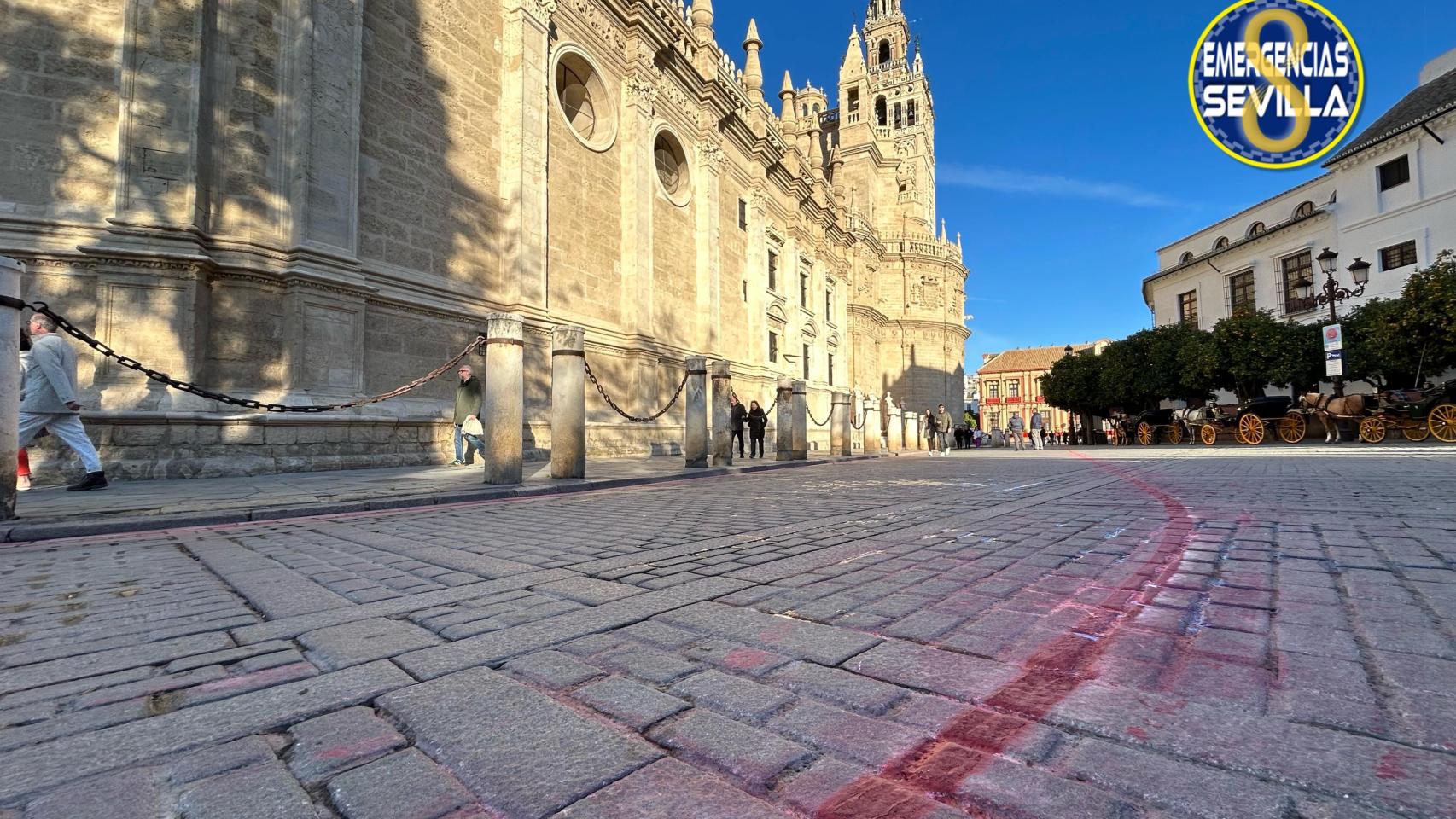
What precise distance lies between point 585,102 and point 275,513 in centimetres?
A: 1503

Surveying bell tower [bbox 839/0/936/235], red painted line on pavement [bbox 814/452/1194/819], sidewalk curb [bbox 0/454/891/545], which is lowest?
red painted line on pavement [bbox 814/452/1194/819]

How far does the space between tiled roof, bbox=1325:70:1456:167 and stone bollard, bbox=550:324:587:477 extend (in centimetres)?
3022

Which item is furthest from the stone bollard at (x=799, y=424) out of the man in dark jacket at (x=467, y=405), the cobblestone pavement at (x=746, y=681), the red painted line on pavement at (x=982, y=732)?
the red painted line on pavement at (x=982, y=732)

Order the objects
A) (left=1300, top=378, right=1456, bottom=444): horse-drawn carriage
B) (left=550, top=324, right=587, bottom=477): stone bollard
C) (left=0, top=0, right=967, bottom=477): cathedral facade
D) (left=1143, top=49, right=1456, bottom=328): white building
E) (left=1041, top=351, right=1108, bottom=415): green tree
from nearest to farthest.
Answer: (left=0, top=0, right=967, bottom=477): cathedral facade < (left=550, top=324, right=587, bottom=477): stone bollard < (left=1300, top=378, right=1456, bottom=444): horse-drawn carriage < (left=1143, top=49, right=1456, bottom=328): white building < (left=1041, top=351, right=1108, bottom=415): green tree

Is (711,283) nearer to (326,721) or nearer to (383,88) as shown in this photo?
(383,88)

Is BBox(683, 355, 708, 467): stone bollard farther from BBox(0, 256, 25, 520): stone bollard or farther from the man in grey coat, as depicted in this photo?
BBox(0, 256, 25, 520): stone bollard

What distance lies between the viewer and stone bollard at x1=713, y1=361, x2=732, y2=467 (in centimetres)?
1153

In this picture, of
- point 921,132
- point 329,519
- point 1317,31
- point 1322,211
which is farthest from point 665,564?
point 921,132

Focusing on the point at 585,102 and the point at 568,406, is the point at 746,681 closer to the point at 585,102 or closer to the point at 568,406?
the point at 568,406

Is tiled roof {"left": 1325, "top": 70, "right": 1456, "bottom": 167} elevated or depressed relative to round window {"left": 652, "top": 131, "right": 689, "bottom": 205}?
elevated

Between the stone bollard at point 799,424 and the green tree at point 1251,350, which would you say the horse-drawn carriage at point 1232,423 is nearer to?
the green tree at point 1251,350

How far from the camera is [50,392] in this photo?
19.9 ft

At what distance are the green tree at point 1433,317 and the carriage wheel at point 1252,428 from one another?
4.21 m

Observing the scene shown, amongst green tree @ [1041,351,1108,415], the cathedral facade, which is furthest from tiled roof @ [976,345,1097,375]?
the cathedral facade
